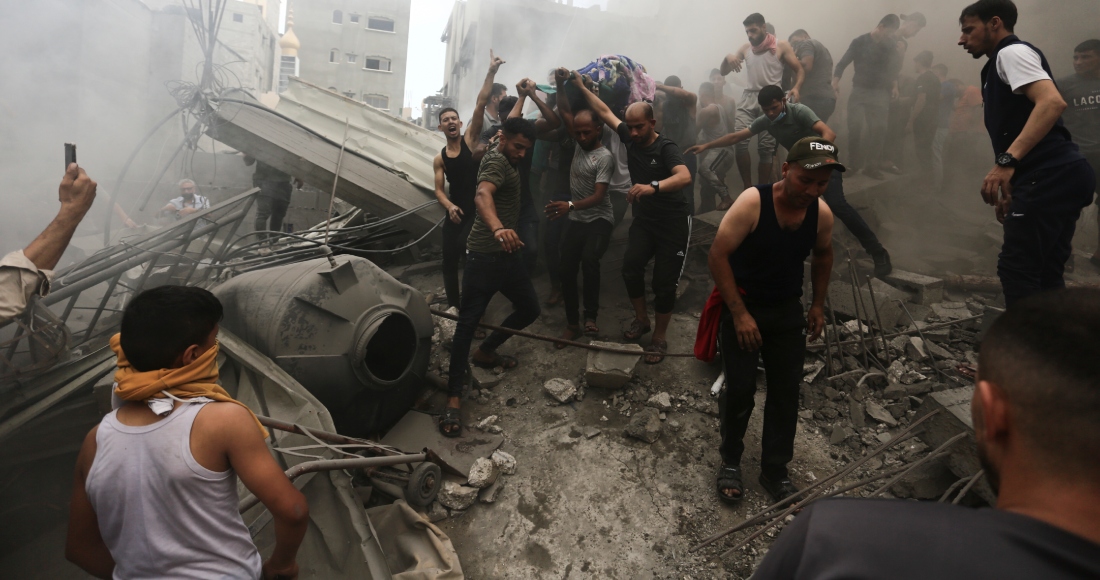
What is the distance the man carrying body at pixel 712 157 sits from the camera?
6078 millimetres

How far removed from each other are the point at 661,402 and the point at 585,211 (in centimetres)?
163

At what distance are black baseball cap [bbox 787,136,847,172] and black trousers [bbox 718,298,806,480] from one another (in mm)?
724

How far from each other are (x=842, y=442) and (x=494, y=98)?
14.3ft

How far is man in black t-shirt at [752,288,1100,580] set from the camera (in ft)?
2.09

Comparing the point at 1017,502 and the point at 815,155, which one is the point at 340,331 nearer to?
the point at 815,155

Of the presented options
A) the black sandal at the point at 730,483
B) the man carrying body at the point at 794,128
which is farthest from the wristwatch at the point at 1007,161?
the black sandal at the point at 730,483

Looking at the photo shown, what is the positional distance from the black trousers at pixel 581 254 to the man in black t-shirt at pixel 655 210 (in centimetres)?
28

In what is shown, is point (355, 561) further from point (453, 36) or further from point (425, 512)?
point (453, 36)

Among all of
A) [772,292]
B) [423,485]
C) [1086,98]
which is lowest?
[423,485]

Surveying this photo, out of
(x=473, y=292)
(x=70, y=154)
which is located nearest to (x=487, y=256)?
(x=473, y=292)

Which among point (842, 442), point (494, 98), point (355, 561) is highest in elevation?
point (494, 98)

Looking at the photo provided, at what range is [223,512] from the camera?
1475 mm

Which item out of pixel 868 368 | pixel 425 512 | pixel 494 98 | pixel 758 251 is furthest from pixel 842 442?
pixel 494 98

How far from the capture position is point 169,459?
1354 millimetres
